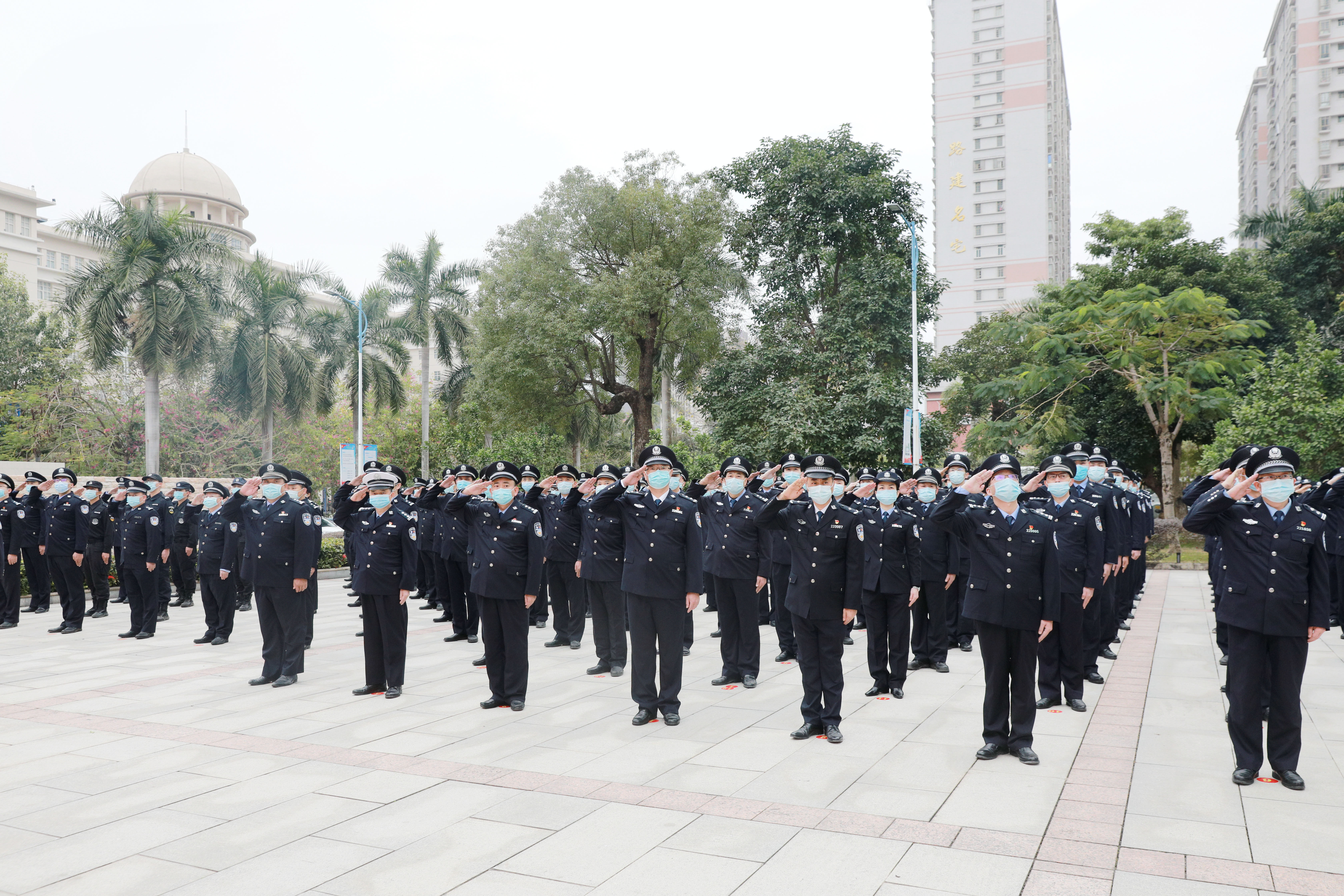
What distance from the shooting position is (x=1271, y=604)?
538 centimetres

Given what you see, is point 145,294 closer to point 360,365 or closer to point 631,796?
point 360,365

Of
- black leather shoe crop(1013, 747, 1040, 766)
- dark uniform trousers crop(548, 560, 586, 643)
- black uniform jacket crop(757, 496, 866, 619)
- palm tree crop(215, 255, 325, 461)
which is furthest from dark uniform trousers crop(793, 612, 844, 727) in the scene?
palm tree crop(215, 255, 325, 461)

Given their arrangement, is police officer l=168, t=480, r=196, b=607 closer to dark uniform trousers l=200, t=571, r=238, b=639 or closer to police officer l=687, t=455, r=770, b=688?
dark uniform trousers l=200, t=571, r=238, b=639

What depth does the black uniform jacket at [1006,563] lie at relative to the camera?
5.99 metres

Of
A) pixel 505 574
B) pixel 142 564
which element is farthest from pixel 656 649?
pixel 142 564

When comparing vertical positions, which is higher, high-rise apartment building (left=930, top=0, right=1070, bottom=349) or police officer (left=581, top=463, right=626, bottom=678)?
high-rise apartment building (left=930, top=0, right=1070, bottom=349)

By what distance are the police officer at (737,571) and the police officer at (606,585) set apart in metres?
0.95

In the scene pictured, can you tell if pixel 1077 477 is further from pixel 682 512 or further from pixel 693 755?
pixel 693 755

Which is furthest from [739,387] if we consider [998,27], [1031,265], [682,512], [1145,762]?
[998,27]

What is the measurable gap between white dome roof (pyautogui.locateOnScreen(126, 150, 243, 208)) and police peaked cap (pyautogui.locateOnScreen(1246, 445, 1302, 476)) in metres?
80.8

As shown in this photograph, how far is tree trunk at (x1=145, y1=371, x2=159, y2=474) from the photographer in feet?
88.8

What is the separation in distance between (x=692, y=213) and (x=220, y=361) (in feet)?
59.2

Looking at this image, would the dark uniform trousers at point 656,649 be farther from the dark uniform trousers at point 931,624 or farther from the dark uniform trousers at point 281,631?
the dark uniform trousers at point 281,631

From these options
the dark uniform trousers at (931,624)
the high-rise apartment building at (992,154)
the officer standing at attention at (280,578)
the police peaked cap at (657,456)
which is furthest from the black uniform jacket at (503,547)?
the high-rise apartment building at (992,154)
